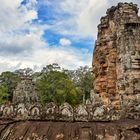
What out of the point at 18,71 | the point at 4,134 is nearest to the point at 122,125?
the point at 4,134

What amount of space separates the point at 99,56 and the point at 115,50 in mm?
1199

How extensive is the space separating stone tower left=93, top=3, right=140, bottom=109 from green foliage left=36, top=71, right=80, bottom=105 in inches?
747

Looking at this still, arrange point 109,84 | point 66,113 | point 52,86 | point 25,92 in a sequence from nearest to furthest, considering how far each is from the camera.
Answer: point 66,113
point 25,92
point 109,84
point 52,86

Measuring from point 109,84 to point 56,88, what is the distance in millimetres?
21572

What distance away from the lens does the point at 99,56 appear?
17.4 m

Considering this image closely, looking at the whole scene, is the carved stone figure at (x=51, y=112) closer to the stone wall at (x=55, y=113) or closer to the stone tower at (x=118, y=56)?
the stone wall at (x=55, y=113)

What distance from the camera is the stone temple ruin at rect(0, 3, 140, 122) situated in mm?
7672

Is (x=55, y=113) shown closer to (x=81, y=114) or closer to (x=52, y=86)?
(x=81, y=114)

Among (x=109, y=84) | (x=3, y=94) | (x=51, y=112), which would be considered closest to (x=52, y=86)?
(x=3, y=94)

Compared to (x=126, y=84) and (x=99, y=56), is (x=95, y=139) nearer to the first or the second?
(x=126, y=84)

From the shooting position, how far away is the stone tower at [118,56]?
14172mm

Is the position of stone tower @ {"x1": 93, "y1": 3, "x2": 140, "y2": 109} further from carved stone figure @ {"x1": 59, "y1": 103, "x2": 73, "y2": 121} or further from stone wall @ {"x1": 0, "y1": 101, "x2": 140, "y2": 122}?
carved stone figure @ {"x1": 59, "y1": 103, "x2": 73, "y2": 121}

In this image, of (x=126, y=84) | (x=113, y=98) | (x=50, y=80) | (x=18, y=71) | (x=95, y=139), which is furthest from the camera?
(x=18, y=71)

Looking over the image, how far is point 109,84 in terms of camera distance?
1670 centimetres
